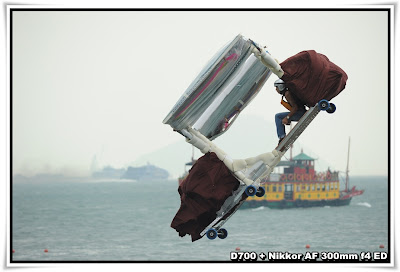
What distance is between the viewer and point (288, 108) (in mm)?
13664

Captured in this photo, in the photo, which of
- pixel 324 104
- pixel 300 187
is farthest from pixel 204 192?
pixel 300 187

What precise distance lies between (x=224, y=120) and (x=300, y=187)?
8792cm

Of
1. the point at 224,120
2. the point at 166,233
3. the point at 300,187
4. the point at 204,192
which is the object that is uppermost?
the point at 224,120

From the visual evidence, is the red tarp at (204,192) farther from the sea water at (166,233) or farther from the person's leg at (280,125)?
the sea water at (166,233)

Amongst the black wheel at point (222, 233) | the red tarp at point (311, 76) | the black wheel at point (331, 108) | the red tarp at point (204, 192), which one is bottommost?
the black wheel at point (222, 233)

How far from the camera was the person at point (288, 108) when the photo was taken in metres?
13.4

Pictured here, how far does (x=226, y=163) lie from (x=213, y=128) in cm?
83

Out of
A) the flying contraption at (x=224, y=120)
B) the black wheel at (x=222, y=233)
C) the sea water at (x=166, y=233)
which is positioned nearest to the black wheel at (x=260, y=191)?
the flying contraption at (x=224, y=120)

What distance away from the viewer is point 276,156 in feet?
44.8

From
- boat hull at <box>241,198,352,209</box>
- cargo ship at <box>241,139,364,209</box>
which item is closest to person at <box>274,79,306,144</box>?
cargo ship at <box>241,139,364,209</box>

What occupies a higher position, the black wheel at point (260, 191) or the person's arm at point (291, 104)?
the person's arm at point (291, 104)

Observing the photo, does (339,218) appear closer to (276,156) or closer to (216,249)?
(216,249)

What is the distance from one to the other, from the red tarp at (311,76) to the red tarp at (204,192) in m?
1.88

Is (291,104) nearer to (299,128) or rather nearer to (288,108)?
(288,108)
